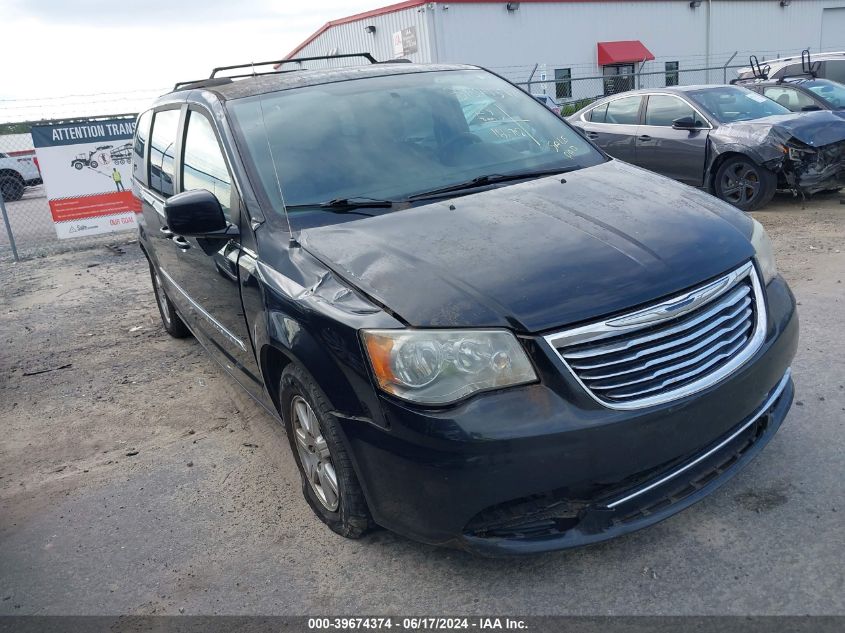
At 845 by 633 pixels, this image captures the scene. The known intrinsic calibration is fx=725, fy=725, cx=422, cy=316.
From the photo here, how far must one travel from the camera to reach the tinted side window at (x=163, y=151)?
4.32 metres

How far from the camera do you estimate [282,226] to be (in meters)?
3.04

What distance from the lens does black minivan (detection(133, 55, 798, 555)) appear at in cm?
229

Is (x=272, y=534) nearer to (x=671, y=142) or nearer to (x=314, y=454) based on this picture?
(x=314, y=454)

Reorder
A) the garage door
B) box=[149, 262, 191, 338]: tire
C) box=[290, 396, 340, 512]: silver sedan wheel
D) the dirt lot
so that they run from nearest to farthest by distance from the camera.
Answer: the dirt lot
box=[290, 396, 340, 512]: silver sedan wheel
box=[149, 262, 191, 338]: tire
the garage door

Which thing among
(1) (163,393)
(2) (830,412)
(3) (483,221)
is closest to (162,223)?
(1) (163,393)

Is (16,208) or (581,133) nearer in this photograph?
(581,133)

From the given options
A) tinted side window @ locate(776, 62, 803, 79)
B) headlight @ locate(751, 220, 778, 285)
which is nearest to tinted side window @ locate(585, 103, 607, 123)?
tinted side window @ locate(776, 62, 803, 79)

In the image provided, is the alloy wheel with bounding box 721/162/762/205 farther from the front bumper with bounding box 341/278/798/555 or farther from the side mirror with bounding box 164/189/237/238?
the side mirror with bounding box 164/189/237/238

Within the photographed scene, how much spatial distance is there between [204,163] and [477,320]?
6.74 ft

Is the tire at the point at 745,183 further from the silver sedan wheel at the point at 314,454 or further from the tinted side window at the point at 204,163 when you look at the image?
the silver sedan wheel at the point at 314,454

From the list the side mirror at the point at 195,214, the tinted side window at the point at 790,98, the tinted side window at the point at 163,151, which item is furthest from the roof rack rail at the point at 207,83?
the tinted side window at the point at 790,98

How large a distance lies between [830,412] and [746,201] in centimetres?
575

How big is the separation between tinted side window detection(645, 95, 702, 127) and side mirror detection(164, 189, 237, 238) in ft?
24.6

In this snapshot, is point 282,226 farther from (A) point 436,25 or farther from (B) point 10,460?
(A) point 436,25
